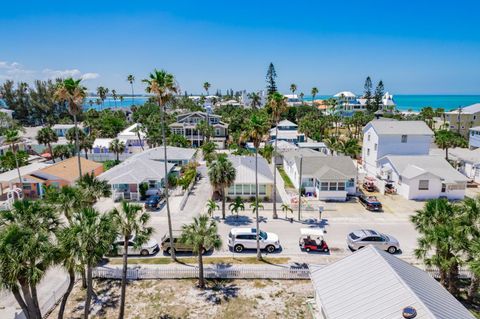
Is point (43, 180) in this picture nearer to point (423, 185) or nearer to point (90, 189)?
point (90, 189)

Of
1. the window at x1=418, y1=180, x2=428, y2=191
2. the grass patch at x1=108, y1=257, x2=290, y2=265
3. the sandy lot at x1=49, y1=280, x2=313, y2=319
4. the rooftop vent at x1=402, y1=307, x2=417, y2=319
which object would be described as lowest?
the sandy lot at x1=49, y1=280, x2=313, y2=319

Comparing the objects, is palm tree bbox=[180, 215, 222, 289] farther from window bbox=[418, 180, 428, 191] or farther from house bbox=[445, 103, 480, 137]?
house bbox=[445, 103, 480, 137]

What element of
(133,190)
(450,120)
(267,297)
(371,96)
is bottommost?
(267,297)

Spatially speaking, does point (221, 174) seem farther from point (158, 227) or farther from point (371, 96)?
point (371, 96)

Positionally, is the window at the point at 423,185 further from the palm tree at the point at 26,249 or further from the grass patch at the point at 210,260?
the palm tree at the point at 26,249

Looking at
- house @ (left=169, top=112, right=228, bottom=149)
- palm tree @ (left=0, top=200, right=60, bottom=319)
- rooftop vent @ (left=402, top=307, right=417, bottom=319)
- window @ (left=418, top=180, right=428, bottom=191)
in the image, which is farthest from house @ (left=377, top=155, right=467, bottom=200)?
house @ (left=169, top=112, right=228, bottom=149)

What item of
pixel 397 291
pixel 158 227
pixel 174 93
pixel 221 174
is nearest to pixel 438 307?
pixel 397 291

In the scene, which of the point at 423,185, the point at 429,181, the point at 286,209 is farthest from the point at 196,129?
the point at 429,181
